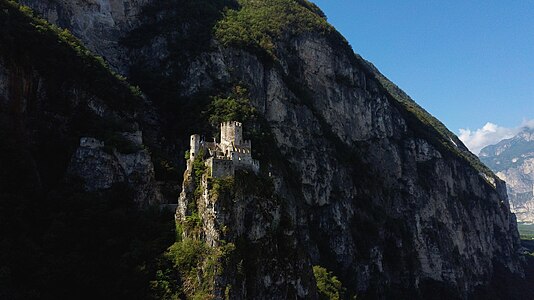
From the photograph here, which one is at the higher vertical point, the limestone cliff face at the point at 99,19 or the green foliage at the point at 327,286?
the limestone cliff face at the point at 99,19

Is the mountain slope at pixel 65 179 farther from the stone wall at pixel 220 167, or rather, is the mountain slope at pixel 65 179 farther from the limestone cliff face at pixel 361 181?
the limestone cliff face at pixel 361 181

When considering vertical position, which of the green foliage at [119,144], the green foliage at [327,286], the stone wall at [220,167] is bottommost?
the green foliage at [327,286]

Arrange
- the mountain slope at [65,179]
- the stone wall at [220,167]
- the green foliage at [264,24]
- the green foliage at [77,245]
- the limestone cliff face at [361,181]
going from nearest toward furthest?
1. the green foliage at [77,245]
2. the mountain slope at [65,179]
3. the stone wall at [220,167]
4. the limestone cliff face at [361,181]
5. the green foliage at [264,24]

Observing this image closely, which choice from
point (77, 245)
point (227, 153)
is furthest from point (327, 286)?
point (77, 245)

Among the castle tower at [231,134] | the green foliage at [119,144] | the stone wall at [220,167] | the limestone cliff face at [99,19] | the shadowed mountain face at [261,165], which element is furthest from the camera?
the limestone cliff face at [99,19]

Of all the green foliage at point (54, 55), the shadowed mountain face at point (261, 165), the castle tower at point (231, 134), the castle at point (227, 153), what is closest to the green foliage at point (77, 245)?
the shadowed mountain face at point (261, 165)

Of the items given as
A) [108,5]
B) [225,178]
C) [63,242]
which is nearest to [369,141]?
[108,5]

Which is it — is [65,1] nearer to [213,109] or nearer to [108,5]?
[108,5]

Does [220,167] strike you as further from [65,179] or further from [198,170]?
[65,179]

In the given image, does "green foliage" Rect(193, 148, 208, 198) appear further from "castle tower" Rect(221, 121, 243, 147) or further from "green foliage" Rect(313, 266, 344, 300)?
"green foliage" Rect(313, 266, 344, 300)
